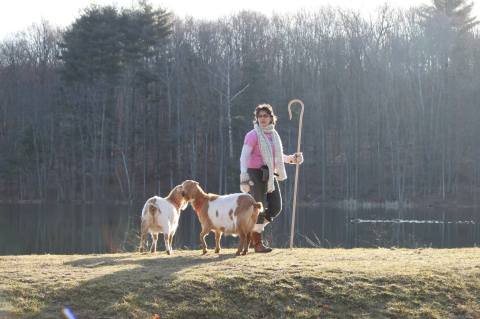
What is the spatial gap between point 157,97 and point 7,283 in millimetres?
37816

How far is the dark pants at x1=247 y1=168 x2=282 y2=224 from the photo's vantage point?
28.5 feet

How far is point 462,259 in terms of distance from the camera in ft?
25.1

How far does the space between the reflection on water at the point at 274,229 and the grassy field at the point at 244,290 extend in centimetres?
711

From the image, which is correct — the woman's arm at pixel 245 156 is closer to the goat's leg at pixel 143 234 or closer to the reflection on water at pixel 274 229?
the goat's leg at pixel 143 234

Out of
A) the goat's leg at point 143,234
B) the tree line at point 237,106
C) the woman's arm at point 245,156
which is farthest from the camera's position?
the tree line at point 237,106

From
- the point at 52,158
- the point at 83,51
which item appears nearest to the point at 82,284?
the point at 83,51

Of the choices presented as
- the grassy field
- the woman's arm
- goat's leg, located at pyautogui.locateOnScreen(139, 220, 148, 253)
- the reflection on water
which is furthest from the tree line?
the grassy field

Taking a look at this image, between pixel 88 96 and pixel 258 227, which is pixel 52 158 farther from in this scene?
pixel 258 227

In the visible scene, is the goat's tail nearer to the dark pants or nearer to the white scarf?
the dark pants

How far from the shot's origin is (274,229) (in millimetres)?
20938

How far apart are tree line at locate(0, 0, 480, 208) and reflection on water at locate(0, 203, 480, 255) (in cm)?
631

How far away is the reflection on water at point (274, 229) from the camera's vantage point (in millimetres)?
18781

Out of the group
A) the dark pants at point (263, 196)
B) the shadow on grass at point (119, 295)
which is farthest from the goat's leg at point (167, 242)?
the shadow on grass at point (119, 295)

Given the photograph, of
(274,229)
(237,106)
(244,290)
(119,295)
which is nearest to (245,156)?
(244,290)
